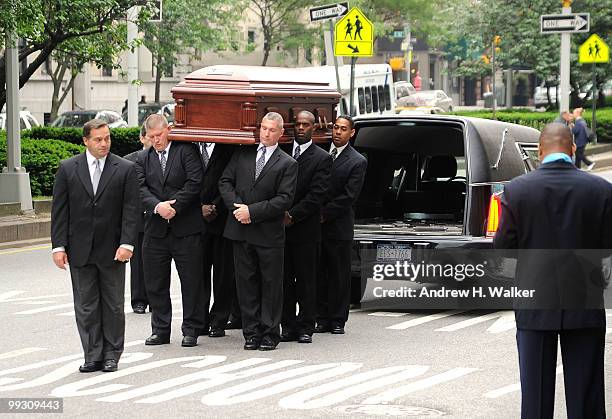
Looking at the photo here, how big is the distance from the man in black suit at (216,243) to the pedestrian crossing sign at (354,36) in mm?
11605

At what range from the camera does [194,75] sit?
1192cm

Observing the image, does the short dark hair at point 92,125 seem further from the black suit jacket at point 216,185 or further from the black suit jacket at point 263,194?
the black suit jacket at point 216,185

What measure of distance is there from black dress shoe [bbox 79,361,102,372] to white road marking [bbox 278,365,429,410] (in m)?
1.67

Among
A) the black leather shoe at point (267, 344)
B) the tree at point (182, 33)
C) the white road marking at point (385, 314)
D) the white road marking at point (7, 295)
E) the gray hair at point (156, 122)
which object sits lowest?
the white road marking at point (7, 295)

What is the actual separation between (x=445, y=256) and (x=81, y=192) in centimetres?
409

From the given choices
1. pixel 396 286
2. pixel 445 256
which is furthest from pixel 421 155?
pixel 445 256

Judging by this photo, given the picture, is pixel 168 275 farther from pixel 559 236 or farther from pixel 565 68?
pixel 565 68

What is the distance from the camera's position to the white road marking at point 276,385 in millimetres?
8953

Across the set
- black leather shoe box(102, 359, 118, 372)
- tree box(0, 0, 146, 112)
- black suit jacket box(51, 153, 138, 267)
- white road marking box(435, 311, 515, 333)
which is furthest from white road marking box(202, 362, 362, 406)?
tree box(0, 0, 146, 112)

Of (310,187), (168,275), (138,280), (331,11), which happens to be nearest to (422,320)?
(310,187)

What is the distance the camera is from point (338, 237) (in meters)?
12.1

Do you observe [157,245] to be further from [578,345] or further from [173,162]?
[578,345]

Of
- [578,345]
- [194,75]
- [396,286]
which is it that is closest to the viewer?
[578,345]

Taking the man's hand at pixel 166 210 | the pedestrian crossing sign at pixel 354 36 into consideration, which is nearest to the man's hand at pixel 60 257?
the man's hand at pixel 166 210
